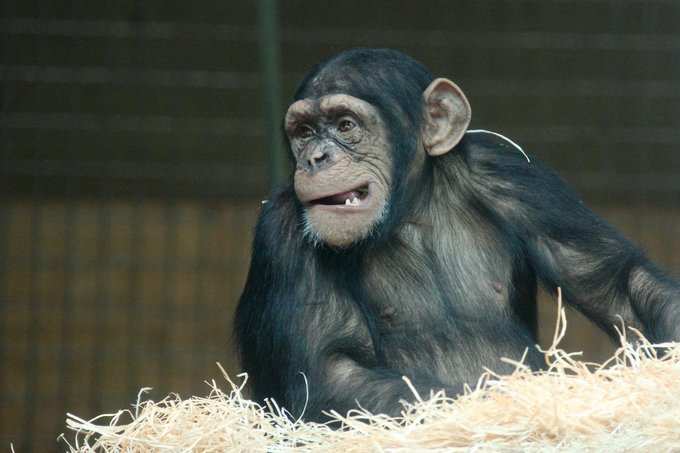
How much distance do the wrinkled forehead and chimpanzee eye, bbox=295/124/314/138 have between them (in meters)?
0.04

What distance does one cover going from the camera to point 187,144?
7.71 meters

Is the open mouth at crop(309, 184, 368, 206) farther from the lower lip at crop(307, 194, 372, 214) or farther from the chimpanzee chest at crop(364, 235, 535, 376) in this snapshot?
the chimpanzee chest at crop(364, 235, 535, 376)

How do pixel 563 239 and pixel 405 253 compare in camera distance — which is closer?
pixel 405 253

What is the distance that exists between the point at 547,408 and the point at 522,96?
4874 mm

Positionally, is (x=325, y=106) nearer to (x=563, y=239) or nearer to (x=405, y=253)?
(x=405, y=253)

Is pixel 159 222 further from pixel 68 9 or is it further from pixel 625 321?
pixel 625 321

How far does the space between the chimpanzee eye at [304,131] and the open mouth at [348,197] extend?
0.81 ft

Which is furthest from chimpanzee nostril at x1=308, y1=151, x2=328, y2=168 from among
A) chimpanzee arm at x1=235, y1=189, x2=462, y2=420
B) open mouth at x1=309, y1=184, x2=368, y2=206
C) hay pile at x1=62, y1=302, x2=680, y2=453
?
hay pile at x1=62, y1=302, x2=680, y2=453

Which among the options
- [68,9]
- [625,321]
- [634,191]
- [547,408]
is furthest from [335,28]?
[547,408]

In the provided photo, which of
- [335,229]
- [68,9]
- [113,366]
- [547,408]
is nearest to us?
[547,408]

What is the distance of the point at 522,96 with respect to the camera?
297 inches

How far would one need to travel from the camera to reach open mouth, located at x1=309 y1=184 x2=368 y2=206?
161 inches

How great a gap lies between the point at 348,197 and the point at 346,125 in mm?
263

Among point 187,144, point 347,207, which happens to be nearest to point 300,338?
point 347,207
